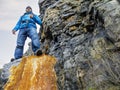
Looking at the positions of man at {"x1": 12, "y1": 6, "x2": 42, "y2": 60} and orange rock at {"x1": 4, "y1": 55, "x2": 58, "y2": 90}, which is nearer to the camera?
orange rock at {"x1": 4, "y1": 55, "x2": 58, "y2": 90}

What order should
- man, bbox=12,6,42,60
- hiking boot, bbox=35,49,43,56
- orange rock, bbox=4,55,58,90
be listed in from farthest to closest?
man, bbox=12,6,42,60 → hiking boot, bbox=35,49,43,56 → orange rock, bbox=4,55,58,90

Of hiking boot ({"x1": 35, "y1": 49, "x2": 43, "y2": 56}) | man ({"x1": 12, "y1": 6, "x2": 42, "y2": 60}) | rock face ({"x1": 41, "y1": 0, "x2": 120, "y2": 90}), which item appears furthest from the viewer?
man ({"x1": 12, "y1": 6, "x2": 42, "y2": 60})

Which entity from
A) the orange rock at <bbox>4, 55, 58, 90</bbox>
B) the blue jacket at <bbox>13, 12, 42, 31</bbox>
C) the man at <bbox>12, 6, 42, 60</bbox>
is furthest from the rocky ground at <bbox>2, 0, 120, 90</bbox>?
the blue jacket at <bbox>13, 12, 42, 31</bbox>

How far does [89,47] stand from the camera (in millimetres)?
12055

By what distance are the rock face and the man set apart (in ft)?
5.93

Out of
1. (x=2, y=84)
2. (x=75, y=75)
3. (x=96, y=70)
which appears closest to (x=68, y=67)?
(x=75, y=75)

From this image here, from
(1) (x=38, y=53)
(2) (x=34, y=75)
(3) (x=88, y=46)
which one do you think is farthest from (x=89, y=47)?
(1) (x=38, y=53)

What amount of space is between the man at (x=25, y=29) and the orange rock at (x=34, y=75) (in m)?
1.60

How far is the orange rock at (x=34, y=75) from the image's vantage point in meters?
13.6

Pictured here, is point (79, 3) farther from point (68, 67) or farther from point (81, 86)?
point (81, 86)

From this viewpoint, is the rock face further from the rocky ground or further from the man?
the man

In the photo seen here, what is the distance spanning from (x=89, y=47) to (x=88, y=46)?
163 mm

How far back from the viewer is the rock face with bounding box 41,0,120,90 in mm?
10664

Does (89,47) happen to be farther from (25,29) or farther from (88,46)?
(25,29)
